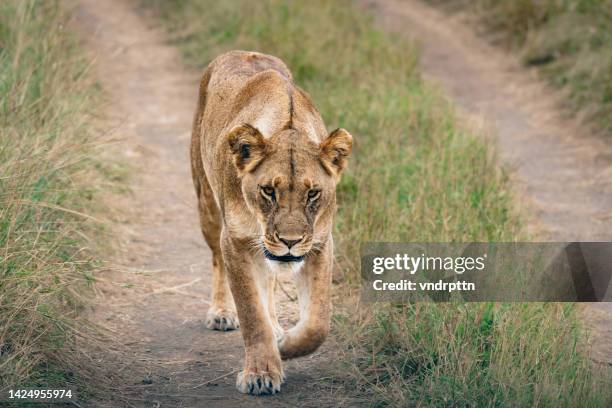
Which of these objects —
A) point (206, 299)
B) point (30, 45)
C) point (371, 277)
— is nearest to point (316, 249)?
point (371, 277)

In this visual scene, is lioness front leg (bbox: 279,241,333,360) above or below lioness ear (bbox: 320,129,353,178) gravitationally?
below

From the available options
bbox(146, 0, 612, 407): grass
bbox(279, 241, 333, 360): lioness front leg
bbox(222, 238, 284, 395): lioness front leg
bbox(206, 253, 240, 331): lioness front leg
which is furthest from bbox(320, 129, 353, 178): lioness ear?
bbox(206, 253, 240, 331): lioness front leg

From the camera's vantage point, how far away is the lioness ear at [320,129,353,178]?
14.8 ft

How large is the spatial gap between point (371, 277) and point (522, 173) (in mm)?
3209

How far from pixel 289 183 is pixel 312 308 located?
618 millimetres

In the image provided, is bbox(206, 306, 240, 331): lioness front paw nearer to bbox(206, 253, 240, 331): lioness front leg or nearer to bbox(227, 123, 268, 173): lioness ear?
bbox(206, 253, 240, 331): lioness front leg

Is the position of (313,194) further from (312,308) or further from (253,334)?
(253,334)

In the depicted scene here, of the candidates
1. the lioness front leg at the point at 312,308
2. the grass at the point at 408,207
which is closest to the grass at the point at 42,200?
the lioness front leg at the point at 312,308

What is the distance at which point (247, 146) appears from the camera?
4512 millimetres

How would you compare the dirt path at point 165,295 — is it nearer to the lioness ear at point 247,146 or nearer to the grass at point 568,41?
the lioness ear at point 247,146

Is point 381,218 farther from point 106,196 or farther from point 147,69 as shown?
point 147,69

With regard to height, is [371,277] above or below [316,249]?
below

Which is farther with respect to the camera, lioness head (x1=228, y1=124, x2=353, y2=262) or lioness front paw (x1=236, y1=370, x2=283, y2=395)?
lioness front paw (x1=236, y1=370, x2=283, y2=395)

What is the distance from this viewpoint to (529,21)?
12117 mm
